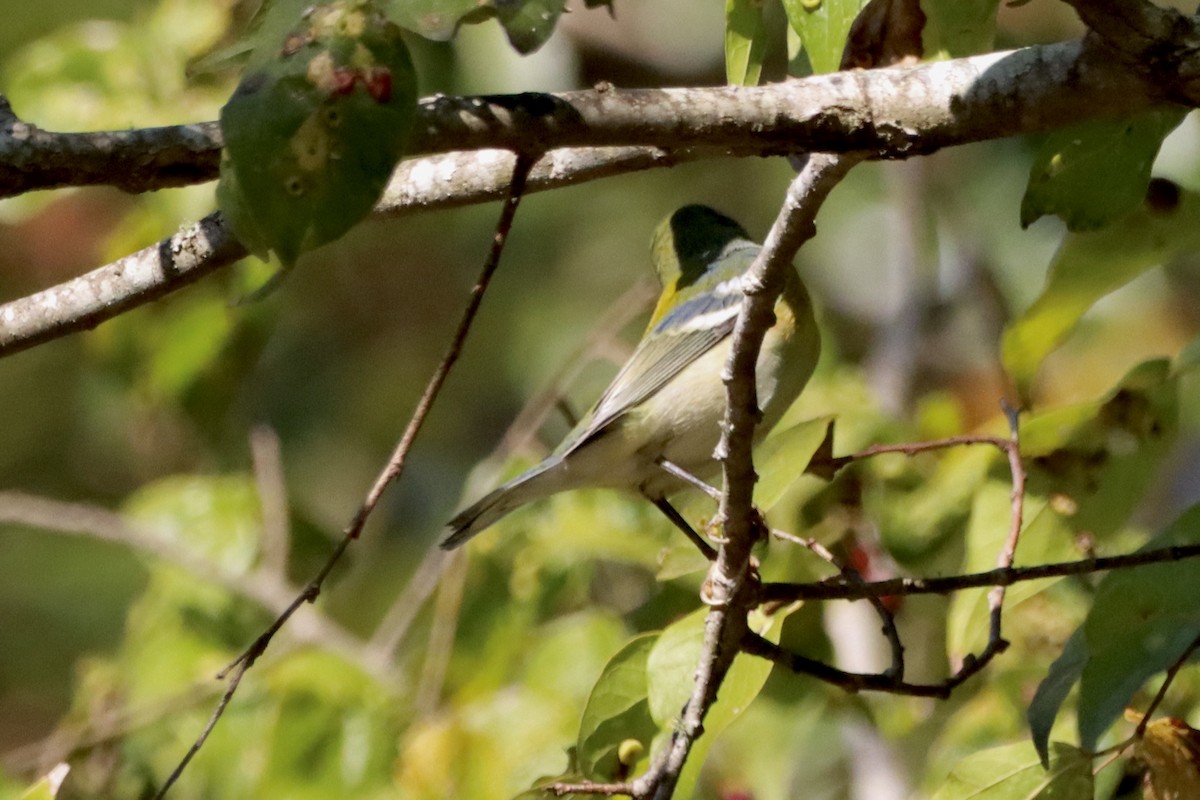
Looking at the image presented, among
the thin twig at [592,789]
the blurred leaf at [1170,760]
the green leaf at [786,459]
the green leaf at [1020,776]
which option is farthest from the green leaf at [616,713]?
the blurred leaf at [1170,760]

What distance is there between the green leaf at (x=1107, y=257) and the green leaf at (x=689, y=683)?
760 millimetres

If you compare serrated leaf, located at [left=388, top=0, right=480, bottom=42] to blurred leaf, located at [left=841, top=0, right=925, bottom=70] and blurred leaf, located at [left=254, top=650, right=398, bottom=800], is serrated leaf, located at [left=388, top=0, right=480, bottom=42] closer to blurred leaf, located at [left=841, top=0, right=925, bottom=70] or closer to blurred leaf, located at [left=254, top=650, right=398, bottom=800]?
blurred leaf, located at [left=841, top=0, right=925, bottom=70]

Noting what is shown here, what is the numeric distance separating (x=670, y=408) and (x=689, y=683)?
2.92 feet

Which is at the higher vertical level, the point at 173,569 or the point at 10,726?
the point at 173,569

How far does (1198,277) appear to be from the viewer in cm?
544

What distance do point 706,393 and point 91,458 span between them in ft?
15.0

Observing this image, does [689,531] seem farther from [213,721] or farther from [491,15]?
[491,15]

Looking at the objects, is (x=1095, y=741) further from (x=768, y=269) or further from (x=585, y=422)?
(x=585, y=422)

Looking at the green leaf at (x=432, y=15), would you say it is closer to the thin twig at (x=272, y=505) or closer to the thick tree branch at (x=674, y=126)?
the thick tree branch at (x=674, y=126)

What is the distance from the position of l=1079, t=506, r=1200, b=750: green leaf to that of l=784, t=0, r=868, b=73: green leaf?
777 mm

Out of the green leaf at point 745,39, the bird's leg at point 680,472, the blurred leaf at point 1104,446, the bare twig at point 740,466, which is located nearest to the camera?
the bare twig at point 740,466

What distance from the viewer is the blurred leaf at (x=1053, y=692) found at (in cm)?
166

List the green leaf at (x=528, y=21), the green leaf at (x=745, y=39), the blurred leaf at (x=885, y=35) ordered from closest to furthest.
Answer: the green leaf at (x=528, y=21)
the green leaf at (x=745, y=39)
the blurred leaf at (x=885, y=35)

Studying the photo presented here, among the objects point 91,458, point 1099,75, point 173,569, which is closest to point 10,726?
point 91,458
